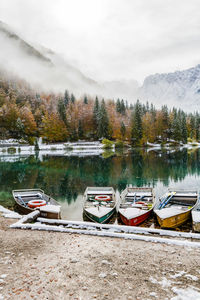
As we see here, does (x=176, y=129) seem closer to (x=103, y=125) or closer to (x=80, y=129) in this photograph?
(x=103, y=125)

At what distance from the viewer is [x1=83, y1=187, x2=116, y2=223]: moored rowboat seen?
14447 millimetres

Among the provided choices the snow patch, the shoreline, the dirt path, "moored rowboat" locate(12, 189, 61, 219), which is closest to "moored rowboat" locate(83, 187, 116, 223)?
"moored rowboat" locate(12, 189, 61, 219)

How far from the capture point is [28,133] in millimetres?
113125

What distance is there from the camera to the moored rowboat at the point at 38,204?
14250mm

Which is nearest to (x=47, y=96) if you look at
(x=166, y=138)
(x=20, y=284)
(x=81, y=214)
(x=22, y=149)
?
(x=22, y=149)

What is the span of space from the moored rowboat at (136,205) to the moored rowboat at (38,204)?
4.69 m

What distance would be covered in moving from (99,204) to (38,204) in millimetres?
4888

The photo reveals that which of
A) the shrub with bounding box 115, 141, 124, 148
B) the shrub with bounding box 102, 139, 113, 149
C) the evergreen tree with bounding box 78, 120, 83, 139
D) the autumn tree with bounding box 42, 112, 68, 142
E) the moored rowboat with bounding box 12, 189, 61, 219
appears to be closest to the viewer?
the moored rowboat with bounding box 12, 189, 61, 219

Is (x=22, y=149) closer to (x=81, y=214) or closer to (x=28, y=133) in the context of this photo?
(x=28, y=133)

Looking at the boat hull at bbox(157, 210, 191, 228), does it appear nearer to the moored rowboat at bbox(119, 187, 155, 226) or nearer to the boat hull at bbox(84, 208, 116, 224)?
the moored rowboat at bbox(119, 187, 155, 226)

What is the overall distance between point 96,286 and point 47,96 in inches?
6396

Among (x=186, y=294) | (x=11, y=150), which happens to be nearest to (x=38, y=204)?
(x=186, y=294)

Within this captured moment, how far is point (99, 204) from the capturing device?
17.3 metres

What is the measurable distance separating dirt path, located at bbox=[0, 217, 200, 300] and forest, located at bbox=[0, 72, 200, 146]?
101 meters
